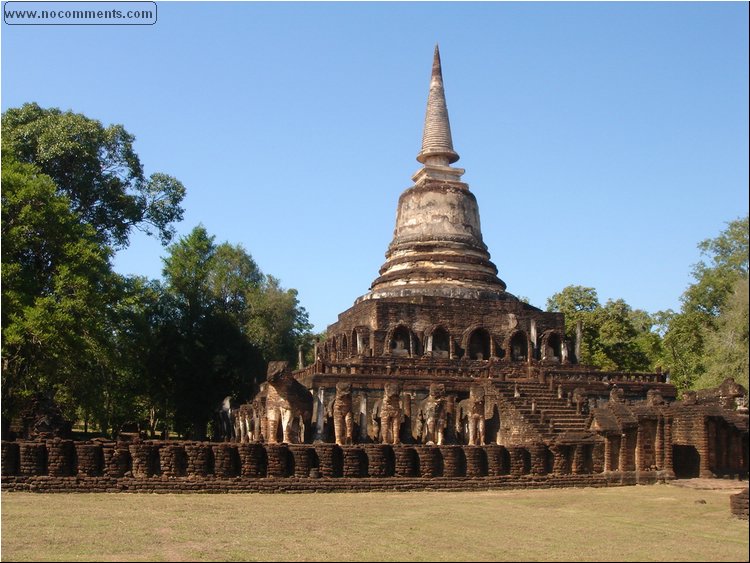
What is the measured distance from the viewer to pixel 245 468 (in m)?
16.8

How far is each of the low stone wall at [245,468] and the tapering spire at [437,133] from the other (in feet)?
72.6

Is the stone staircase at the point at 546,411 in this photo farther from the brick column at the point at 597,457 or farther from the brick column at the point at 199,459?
the brick column at the point at 199,459

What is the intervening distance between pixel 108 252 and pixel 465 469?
16543 millimetres

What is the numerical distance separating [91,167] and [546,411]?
69.4 feet

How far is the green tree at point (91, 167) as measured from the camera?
32.3m

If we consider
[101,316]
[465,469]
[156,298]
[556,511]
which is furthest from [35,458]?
[156,298]

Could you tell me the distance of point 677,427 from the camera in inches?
760

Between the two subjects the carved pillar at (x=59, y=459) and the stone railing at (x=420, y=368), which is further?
the stone railing at (x=420, y=368)

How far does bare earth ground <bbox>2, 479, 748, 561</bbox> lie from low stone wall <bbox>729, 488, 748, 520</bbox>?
147 millimetres

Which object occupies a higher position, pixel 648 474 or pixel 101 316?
pixel 101 316

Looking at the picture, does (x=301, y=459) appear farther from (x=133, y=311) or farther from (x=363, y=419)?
(x=133, y=311)

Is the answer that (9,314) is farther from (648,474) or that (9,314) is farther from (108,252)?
(648,474)

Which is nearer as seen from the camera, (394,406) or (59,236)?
(394,406)

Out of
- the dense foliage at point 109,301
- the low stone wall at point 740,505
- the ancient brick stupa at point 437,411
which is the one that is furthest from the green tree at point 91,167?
the low stone wall at point 740,505
